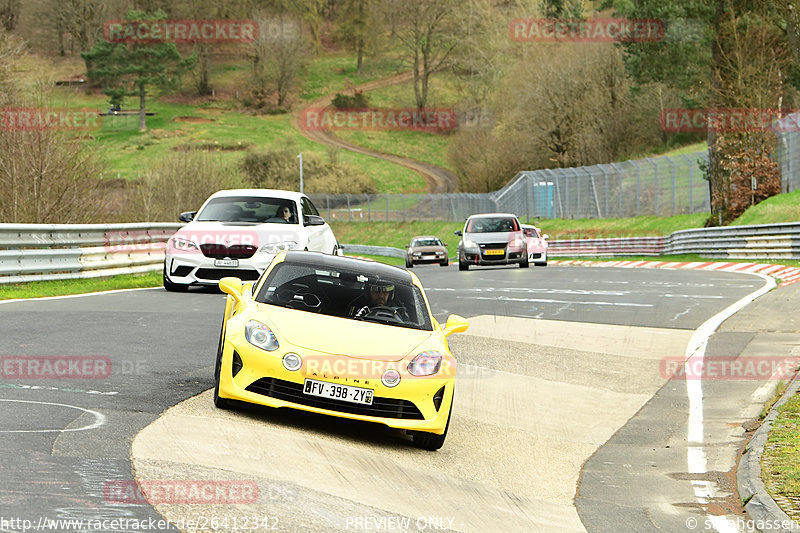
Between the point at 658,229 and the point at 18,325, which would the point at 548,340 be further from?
the point at 658,229

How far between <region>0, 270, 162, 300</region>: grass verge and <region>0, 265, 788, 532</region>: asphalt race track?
2.26 meters

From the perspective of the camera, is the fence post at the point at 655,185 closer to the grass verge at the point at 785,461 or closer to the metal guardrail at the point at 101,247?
the metal guardrail at the point at 101,247

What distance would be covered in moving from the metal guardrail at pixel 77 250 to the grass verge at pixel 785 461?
13.0 m

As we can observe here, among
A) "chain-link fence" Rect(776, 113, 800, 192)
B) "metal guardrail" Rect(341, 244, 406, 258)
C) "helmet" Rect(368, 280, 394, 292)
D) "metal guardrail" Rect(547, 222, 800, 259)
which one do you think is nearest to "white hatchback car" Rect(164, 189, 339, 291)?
"helmet" Rect(368, 280, 394, 292)

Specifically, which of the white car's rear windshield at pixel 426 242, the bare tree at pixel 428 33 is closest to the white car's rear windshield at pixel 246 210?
the white car's rear windshield at pixel 426 242

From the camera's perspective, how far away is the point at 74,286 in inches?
777

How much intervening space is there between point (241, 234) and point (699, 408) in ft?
30.0

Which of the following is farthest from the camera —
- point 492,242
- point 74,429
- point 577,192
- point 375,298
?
point 577,192

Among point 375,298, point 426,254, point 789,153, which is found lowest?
point 426,254

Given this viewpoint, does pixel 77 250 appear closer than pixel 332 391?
No

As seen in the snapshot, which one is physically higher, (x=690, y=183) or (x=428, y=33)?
(x=428, y=33)

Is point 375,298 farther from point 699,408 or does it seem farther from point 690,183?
point 690,183

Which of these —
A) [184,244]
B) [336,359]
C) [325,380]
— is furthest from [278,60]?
[325,380]

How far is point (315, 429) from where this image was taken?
27.2 ft
